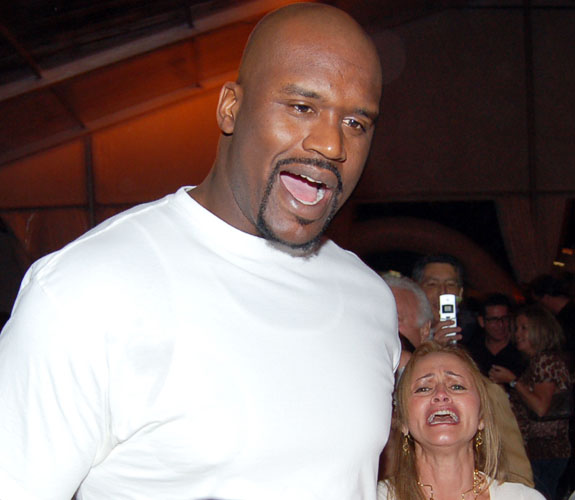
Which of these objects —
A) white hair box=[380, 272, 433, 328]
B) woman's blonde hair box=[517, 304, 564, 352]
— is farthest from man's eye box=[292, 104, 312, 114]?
woman's blonde hair box=[517, 304, 564, 352]

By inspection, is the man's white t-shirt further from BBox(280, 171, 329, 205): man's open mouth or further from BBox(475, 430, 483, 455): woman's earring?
BBox(475, 430, 483, 455): woman's earring

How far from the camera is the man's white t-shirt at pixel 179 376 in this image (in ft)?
2.93

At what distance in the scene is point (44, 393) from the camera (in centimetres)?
89

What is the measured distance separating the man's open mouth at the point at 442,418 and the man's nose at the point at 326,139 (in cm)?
125

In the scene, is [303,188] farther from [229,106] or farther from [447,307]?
[447,307]

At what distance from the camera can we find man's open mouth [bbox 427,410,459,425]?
210 cm

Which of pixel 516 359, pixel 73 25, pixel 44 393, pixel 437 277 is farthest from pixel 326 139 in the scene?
pixel 73 25

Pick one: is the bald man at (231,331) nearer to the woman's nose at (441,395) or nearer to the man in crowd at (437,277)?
the woman's nose at (441,395)

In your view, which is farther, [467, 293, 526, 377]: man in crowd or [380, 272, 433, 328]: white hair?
[467, 293, 526, 377]: man in crowd

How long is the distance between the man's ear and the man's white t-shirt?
0.43ft

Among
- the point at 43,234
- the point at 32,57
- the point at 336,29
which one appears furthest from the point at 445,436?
the point at 43,234

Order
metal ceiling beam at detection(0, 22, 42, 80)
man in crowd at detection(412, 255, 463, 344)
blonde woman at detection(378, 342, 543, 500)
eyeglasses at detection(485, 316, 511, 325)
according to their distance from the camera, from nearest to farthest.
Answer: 1. blonde woman at detection(378, 342, 543, 500)
2. man in crowd at detection(412, 255, 463, 344)
3. eyeglasses at detection(485, 316, 511, 325)
4. metal ceiling beam at detection(0, 22, 42, 80)

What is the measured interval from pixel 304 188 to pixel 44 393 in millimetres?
440

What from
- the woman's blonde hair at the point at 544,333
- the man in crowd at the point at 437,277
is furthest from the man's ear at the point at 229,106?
the woman's blonde hair at the point at 544,333
